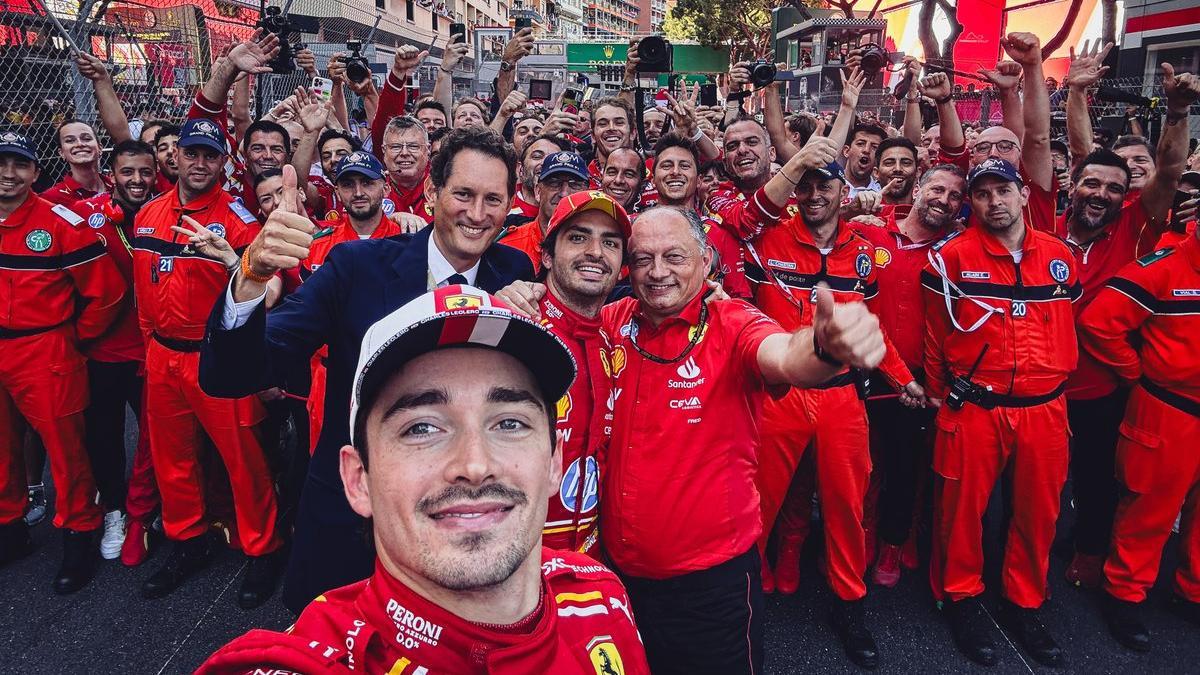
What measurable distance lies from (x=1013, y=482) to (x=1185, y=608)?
120 cm

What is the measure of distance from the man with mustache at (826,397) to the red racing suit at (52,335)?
11.1 ft

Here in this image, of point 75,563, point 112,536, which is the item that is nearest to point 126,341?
point 112,536

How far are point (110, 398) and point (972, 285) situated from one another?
4448 mm

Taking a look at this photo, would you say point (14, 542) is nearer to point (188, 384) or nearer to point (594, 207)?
point (188, 384)

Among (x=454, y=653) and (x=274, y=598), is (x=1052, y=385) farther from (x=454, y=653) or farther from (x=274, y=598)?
(x=274, y=598)

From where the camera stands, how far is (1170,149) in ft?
11.6

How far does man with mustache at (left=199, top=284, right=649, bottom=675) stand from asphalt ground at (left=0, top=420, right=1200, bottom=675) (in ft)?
7.74

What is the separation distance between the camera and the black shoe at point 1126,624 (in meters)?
3.17

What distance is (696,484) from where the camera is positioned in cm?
215

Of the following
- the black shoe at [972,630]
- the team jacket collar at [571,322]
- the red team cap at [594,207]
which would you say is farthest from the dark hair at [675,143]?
the black shoe at [972,630]

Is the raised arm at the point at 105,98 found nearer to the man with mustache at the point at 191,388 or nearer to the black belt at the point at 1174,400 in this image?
the man with mustache at the point at 191,388

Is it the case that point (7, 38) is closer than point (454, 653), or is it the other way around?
point (454, 653)

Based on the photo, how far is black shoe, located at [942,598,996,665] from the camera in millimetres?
3076

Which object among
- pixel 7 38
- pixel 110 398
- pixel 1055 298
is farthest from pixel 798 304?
pixel 7 38
